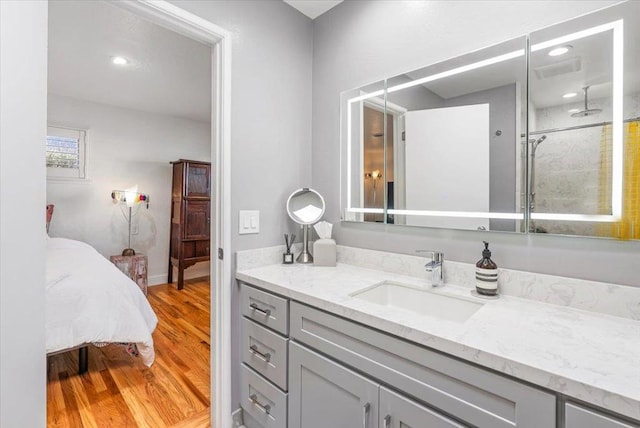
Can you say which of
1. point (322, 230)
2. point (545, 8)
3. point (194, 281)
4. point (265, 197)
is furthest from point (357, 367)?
point (194, 281)

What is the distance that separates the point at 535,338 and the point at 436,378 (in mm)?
284

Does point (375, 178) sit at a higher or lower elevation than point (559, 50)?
lower

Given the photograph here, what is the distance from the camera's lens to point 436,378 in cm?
82

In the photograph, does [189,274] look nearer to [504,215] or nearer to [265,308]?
[265,308]

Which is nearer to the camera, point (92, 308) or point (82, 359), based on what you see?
point (92, 308)

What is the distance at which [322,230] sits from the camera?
1721 mm

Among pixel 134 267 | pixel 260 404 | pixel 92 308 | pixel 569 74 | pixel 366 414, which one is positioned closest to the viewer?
pixel 366 414

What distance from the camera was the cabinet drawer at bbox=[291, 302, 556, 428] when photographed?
2.25ft

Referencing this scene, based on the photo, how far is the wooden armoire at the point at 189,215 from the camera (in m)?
4.07

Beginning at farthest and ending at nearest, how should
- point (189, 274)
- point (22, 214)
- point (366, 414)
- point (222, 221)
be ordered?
point (189, 274) → point (222, 221) → point (366, 414) → point (22, 214)

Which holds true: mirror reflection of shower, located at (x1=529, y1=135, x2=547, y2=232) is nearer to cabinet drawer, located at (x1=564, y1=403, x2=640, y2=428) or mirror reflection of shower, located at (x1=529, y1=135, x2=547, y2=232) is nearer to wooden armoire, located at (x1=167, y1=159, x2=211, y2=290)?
cabinet drawer, located at (x1=564, y1=403, x2=640, y2=428)

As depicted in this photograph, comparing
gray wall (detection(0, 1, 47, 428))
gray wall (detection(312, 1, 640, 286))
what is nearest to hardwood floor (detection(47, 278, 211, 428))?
gray wall (detection(0, 1, 47, 428))

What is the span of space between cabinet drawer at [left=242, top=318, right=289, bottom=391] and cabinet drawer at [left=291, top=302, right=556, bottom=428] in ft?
0.76

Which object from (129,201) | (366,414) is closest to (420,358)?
(366,414)
